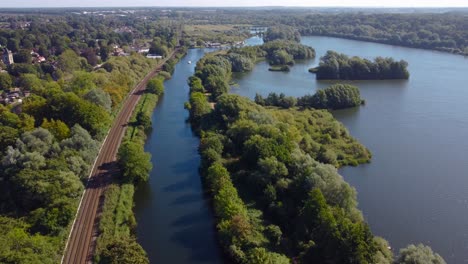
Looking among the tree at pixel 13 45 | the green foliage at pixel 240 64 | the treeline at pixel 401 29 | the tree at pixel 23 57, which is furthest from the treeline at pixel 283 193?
the treeline at pixel 401 29

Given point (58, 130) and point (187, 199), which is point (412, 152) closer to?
point (187, 199)

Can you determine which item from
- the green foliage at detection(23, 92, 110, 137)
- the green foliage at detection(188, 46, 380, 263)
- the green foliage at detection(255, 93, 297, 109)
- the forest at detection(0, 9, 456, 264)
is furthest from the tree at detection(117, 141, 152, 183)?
the green foliage at detection(255, 93, 297, 109)

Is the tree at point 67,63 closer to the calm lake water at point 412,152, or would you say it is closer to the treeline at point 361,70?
the calm lake water at point 412,152

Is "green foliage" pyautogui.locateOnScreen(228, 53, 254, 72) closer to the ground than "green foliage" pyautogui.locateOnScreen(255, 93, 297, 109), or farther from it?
farther from it

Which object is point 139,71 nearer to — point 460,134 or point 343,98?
point 343,98

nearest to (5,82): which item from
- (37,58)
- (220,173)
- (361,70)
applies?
(37,58)

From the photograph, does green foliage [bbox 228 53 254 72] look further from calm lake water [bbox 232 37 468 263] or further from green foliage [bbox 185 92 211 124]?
green foliage [bbox 185 92 211 124]

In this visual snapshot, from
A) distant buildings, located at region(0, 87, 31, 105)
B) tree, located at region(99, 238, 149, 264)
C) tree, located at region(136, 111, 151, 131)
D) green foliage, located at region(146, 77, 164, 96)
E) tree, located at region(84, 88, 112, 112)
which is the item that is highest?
tree, located at region(84, 88, 112, 112)
